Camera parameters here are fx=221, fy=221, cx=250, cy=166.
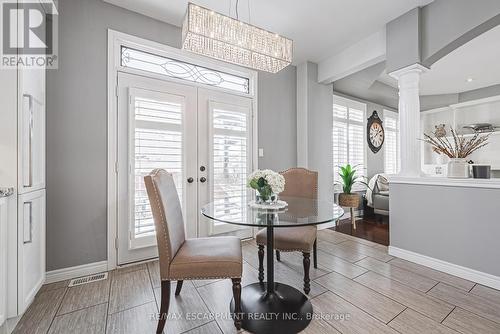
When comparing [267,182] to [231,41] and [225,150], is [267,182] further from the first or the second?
[225,150]

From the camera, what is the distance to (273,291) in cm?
175

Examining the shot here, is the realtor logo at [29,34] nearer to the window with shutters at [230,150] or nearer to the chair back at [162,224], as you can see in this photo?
the chair back at [162,224]

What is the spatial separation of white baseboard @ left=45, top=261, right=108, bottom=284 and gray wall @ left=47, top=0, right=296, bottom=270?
0.04 m

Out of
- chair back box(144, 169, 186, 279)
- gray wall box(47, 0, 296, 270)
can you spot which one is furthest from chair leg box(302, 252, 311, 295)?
gray wall box(47, 0, 296, 270)

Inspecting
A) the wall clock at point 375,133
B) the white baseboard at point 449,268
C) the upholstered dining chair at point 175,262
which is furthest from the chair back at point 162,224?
the wall clock at point 375,133

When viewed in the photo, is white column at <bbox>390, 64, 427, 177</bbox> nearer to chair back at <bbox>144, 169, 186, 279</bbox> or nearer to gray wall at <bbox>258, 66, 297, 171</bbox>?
gray wall at <bbox>258, 66, 297, 171</bbox>

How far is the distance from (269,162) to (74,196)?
250 cm

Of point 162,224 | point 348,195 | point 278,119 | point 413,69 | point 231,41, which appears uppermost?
point 413,69

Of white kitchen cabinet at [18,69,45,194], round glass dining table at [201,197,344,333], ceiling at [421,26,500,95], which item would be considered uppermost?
ceiling at [421,26,500,95]

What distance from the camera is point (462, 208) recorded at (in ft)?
7.22

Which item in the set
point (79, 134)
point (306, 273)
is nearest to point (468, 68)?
point (306, 273)

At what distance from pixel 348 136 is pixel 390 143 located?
175cm

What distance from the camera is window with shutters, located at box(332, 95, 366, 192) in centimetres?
449

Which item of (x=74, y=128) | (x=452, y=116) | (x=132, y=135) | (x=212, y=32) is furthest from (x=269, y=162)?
(x=452, y=116)
